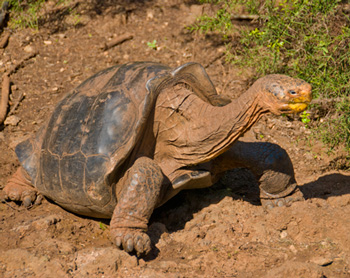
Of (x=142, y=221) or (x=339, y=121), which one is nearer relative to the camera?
(x=142, y=221)

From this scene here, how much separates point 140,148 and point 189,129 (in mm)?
468

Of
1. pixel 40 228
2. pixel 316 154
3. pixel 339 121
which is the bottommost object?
pixel 316 154

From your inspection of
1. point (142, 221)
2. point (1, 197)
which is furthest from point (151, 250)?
point (1, 197)

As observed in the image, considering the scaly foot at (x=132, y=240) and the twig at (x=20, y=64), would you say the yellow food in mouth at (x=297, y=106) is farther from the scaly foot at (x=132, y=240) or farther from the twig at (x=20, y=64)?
the twig at (x=20, y=64)

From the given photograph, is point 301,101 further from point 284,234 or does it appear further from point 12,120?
point 12,120

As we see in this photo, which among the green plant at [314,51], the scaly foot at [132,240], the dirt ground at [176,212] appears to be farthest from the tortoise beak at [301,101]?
the green plant at [314,51]

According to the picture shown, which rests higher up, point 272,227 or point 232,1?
point 232,1

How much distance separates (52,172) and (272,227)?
6.69ft

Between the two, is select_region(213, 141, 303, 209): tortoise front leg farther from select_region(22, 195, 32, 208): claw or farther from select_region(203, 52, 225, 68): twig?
select_region(203, 52, 225, 68): twig

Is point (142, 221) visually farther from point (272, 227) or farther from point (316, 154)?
point (316, 154)

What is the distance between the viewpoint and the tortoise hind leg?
4.57 m

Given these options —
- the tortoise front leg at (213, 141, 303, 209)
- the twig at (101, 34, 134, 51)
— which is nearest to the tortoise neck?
the tortoise front leg at (213, 141, 303, 209)

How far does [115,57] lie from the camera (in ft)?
22.1

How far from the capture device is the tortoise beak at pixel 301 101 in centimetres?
315
